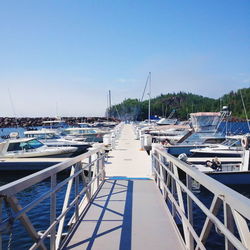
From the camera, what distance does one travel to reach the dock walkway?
3449 mm

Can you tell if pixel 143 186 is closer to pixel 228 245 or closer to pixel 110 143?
pixel 228 245

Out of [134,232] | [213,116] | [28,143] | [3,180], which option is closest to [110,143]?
[28,143]

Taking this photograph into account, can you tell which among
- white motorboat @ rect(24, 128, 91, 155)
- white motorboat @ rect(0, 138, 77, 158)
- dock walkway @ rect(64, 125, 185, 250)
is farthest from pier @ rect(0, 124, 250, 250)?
white motorboat @ rect(24, 128, 91, 155)

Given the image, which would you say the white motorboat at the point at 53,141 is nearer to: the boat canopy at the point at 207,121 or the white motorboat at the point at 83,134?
the white motorboat at the point at 83,134

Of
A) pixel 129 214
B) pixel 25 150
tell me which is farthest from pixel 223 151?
pixel 129 214

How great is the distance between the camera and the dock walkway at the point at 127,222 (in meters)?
3.45

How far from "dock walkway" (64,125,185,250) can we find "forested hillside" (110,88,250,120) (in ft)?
261

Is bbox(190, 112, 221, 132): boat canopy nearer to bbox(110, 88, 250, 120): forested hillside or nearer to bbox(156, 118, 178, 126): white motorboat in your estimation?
bbox(156, 118, 178, 126): white motorboat

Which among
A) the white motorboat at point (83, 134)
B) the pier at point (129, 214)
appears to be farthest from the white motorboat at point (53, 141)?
the pier at point (129, 214)

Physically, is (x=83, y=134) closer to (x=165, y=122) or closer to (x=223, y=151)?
(x=223, y=151)

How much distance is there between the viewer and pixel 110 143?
16.1m

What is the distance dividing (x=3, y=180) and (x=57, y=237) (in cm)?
1000

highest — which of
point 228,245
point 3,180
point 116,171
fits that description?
point 228,245

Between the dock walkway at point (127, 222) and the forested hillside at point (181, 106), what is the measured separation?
7941 cm
